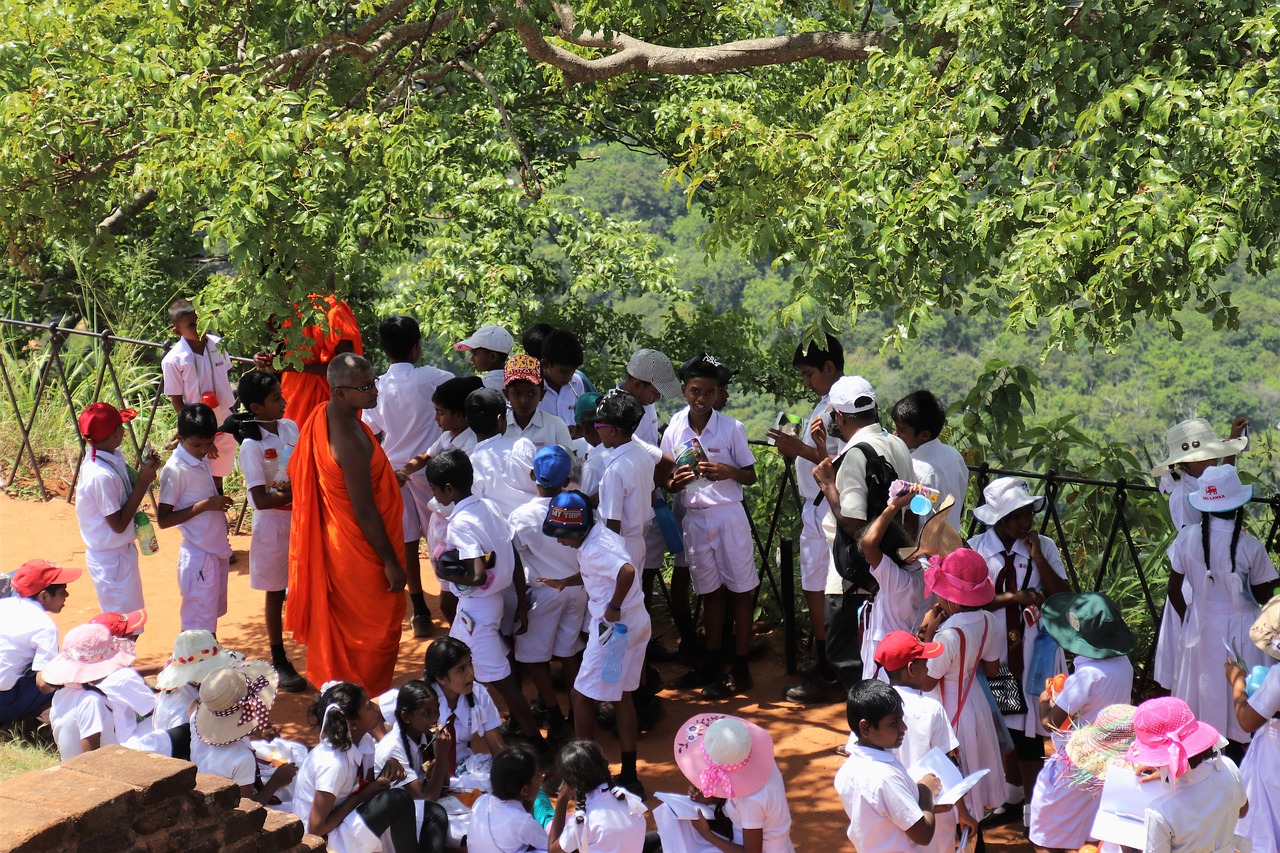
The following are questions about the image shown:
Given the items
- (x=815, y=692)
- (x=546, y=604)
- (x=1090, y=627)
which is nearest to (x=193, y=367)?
(x=546, y=604)

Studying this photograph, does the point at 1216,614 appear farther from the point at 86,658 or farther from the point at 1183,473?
the point at 86,658

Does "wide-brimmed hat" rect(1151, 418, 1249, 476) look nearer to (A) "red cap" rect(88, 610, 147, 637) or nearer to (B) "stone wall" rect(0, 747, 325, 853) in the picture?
(B) "stone wall" rect(0, 747, 325, 853)

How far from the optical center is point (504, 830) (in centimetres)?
421

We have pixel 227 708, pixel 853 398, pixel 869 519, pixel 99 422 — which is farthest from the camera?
pixel 99 422

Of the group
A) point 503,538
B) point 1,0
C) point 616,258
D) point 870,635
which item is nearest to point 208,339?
point 1,0

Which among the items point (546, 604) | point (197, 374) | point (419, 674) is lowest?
point (419, 674)

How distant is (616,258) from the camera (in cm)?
905

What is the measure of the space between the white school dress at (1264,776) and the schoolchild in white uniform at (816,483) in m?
1.95

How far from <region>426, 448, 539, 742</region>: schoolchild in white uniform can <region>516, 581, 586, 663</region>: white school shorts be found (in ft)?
0.52

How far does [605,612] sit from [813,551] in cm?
131

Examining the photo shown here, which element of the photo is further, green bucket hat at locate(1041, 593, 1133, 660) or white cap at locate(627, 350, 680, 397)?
white cap at locate(627, 350, 680, 397)

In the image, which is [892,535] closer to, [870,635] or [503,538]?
[870,635]

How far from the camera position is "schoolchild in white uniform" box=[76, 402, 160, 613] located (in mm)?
5883

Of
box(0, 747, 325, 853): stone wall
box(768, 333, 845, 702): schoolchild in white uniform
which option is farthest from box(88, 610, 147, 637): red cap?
box(768, 333, 845, 702): schoolchild in white uniform
